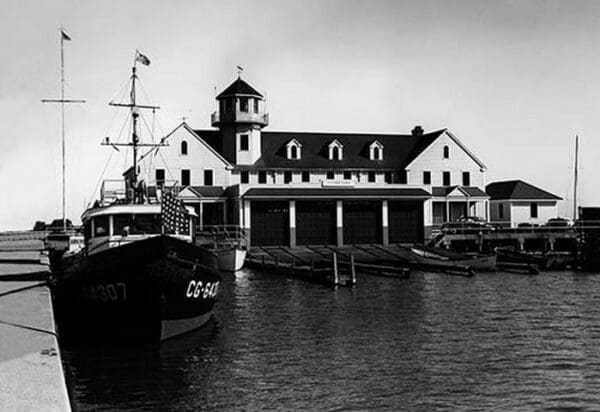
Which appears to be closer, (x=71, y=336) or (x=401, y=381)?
(x=401, y=381)

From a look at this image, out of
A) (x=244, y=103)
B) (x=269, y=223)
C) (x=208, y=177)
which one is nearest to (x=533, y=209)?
(x=269, y=223)

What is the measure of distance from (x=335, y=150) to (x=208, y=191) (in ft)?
39.5

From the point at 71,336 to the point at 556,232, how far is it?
156 ft

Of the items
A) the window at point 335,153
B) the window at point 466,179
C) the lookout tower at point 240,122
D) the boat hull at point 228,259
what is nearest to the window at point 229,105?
the lookout tower at point 240,122

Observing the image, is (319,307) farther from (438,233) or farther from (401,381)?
(438,233)

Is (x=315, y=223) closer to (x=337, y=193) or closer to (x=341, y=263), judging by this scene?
(x=337, y=193)

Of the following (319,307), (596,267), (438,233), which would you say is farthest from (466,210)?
(319,307)

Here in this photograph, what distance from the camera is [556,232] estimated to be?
2409 inches

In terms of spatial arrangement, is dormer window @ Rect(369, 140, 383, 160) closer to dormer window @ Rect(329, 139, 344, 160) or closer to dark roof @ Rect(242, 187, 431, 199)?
dormer window @ Rect(329, 139, 344, 160)

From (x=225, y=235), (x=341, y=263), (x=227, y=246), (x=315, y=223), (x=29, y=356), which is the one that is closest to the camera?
(x=29, y=356)

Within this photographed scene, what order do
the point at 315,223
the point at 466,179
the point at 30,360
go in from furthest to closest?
the point at 466,179, the point at 315,223, the point at 30,360

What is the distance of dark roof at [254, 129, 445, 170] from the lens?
66.1 metres

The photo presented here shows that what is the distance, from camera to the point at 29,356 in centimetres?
1149

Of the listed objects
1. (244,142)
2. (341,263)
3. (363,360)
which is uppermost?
(244,142)
